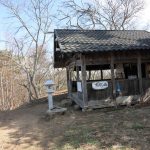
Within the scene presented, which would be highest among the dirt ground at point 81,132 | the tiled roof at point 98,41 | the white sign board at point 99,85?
the tiled roof at point 98,41

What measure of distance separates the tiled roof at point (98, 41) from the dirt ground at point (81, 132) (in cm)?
294

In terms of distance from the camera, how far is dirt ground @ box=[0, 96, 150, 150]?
25.1ft

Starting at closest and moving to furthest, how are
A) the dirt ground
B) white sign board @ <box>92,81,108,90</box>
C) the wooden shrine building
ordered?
the dirt ground, the wooden shrine building, white sign board @ <box>92,81,108,90</box>

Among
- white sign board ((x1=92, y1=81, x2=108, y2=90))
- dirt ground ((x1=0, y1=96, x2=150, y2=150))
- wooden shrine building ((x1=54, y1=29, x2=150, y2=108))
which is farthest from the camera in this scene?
white sign board ((x1=92, y1=81, x2=108, y2=90))

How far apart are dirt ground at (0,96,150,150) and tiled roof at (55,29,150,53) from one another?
2.94 metres

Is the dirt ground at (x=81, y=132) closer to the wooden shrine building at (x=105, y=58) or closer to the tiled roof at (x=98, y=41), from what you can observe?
the wooden shrine building at (x=105, y=58)

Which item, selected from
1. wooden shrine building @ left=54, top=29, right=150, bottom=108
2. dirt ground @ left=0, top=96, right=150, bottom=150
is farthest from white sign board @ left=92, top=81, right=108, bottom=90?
dirt ground @ left=0, top=96, right=150, bottom=150

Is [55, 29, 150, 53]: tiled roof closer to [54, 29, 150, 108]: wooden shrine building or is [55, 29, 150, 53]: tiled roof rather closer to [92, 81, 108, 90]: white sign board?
[54, 29, 150, 108]: wooden shrine building

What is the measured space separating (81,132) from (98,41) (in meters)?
6.01

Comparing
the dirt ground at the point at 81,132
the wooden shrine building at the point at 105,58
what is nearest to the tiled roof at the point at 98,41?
the wooden shrine building at the point at 105,58

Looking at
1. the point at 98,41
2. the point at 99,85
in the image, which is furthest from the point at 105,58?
the point at 99,85

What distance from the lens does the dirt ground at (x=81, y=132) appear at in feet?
25.1

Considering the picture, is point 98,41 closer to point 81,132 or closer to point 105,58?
point 105,58

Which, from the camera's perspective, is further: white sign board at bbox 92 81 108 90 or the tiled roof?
white sign board at bbox 92 81 108 90
